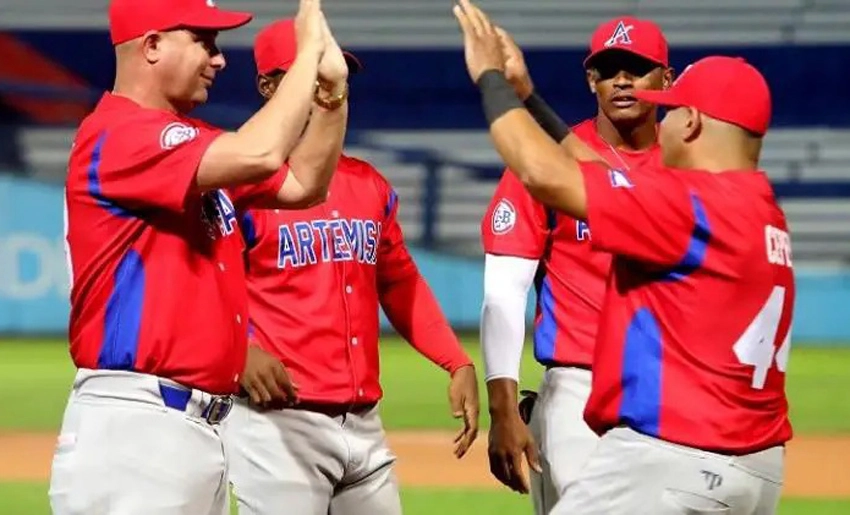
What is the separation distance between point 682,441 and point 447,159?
49.4 ft

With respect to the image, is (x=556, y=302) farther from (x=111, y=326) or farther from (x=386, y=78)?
(x=386, y=78)

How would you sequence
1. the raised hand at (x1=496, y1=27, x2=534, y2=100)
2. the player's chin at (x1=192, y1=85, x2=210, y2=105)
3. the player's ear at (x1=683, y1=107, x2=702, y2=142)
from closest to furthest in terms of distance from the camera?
the player's ear at (x1=683, y1=107, x2=702, y2=142) → the player's chin at (x1=192, y1=85, x2=210, y2=105) → the raised hand at (x1=496, y1=27, x2=534, y2=100)

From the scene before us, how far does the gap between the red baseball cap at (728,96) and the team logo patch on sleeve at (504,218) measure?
1166 mm

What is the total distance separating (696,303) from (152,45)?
1.56 meters

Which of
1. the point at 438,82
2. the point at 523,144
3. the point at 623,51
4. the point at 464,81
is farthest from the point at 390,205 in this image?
the point at 438,82

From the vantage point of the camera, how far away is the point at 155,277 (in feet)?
13.4

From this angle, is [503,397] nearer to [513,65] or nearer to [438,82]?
[513,65]

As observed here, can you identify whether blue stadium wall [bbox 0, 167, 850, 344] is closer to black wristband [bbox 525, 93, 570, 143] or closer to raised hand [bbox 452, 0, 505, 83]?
black wristband [bbox 525, 93, 570, 143]

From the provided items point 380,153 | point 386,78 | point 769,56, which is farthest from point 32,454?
point 769,56

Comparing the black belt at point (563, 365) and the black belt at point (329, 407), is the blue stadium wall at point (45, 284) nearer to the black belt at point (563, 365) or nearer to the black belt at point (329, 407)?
the black belt at point (563, 365)

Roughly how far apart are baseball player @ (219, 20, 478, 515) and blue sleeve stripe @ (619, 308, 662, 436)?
1.20 metres

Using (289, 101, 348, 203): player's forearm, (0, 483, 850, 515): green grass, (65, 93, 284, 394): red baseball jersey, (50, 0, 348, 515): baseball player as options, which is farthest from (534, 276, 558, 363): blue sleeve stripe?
(0, 483, 850, 515): green grass

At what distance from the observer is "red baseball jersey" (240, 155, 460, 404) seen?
5035 mm

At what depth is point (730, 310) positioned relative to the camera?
398cm
